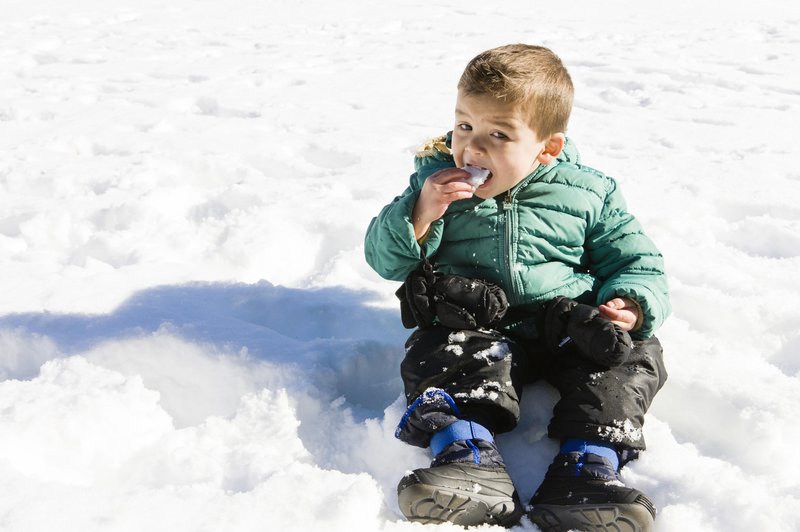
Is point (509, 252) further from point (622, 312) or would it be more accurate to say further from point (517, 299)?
point (622, 312)

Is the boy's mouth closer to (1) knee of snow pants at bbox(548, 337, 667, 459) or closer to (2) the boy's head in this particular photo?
(2) the boy's head

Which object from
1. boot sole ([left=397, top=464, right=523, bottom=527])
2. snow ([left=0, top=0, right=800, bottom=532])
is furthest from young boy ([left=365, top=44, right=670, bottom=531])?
snow ([left=0, top=0, right=800, bottom=532])

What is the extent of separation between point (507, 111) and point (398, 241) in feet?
1.52

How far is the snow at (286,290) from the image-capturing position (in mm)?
1720

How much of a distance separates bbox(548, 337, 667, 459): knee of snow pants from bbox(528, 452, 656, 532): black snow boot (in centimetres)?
8

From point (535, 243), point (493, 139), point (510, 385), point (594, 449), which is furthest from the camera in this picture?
point (535, 243)

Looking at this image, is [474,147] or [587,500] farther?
[474,147]

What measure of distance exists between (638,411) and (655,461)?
5.0 inches

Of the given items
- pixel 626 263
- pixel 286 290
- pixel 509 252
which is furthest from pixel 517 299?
pixel 286 290

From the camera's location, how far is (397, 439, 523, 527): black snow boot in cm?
156

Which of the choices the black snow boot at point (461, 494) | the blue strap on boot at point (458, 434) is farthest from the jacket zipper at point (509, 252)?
the black snow boot at point (461, 494)

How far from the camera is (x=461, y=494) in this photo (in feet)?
5.17

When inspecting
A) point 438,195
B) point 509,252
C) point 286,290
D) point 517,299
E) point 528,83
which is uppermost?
point 528,83

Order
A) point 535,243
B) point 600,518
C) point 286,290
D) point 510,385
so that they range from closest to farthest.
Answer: point 600,518
point 510,385
point 535,243
point 286,290
